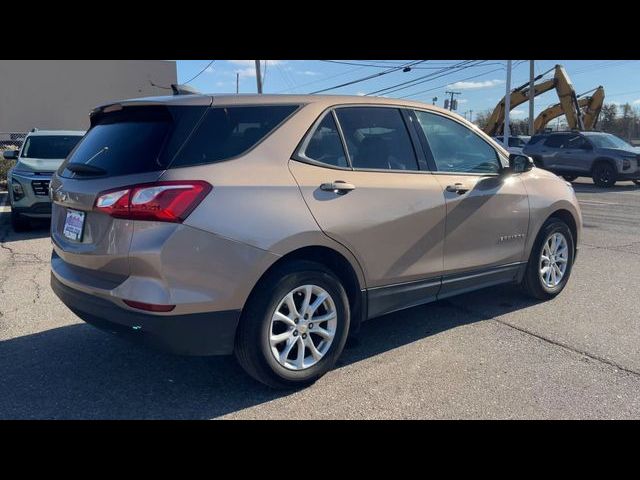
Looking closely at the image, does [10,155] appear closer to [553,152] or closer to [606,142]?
[553,152]

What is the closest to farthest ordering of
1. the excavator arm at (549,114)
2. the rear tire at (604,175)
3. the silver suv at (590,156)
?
the silver suv at (590,156) → the rear tire at (604,175) → the excavator arm at (549,114)

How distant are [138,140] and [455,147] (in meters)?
2.51

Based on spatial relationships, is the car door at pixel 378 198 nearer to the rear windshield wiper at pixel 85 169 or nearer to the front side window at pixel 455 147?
A: the front side window at pixel 455 147

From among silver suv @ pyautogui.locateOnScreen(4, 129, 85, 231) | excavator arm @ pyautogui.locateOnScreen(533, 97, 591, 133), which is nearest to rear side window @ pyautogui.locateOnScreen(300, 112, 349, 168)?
silver suv @ pyautogui.locateOnScreen(4, 129, 85, 231)

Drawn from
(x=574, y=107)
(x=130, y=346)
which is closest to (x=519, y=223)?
(x=130, y=346)

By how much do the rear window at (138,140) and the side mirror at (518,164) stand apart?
9.15ft

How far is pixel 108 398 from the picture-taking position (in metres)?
3.18

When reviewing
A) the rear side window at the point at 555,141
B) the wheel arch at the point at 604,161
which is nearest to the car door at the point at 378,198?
the wheel arch at the point at 604,161

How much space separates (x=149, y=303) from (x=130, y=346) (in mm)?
1410

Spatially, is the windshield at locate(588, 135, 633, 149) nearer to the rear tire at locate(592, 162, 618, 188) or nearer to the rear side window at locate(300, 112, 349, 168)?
the rear tire at locate(592, 162, 618, 188)

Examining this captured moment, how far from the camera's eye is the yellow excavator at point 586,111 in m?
24.8

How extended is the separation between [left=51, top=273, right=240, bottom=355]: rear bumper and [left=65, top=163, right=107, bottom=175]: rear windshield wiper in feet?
2.38

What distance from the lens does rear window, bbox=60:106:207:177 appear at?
2893mm
